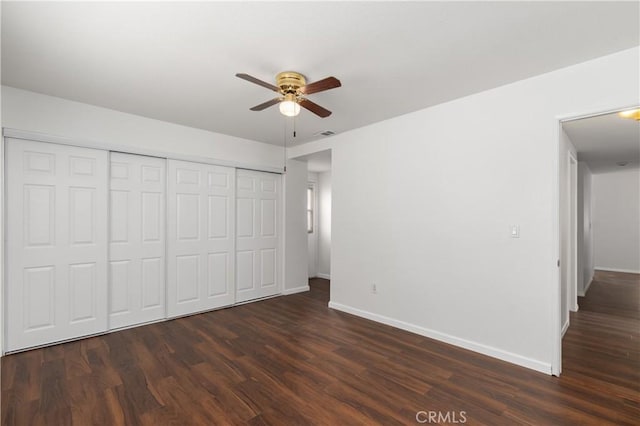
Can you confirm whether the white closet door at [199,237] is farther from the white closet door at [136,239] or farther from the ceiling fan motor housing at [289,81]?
the ceiling fan motor housing at [289,81]

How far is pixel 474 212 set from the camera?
3012 mm

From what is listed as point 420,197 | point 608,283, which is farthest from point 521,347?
point 608,283

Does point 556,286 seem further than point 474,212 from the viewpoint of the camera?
No

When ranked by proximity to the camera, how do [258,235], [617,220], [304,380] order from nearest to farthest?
1. [304,380]
2. [258,235]
3. [617,220]

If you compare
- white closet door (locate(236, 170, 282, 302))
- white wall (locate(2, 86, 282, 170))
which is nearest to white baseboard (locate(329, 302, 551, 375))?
white closet door (locate(236, 170, 282, 302))

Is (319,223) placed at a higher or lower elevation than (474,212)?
lower

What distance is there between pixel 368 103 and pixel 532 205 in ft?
6.12

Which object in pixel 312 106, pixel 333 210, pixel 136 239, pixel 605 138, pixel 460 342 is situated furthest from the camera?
pixel 333 210

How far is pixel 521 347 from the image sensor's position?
8.78 feet

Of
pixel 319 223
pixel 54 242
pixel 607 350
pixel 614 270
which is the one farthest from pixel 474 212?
pixel 614 270

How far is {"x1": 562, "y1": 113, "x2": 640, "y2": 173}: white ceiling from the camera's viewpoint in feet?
10.8

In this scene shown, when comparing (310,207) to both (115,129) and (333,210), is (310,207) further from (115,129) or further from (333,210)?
(115,129)

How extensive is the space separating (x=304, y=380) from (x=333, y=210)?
8.20ft

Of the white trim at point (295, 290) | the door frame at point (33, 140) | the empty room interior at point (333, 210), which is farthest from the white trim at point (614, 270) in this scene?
the door frame at point (33, 140)
